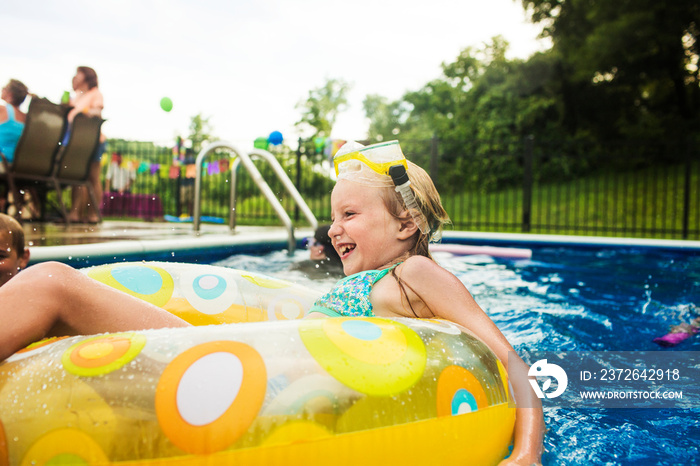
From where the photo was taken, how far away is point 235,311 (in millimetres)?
2158

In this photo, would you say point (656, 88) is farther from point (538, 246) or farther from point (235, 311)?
point (235, 311)

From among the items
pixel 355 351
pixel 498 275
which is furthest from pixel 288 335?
pixel 498 275

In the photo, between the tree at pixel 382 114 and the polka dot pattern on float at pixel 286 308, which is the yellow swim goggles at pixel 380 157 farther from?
the tree at pixel 382 114

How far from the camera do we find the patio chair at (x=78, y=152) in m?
5.62

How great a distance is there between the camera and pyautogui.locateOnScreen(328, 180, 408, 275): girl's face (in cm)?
179

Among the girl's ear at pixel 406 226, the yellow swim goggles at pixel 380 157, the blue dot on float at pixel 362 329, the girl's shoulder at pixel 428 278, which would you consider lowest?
the blue dot on float at pixel 362 329

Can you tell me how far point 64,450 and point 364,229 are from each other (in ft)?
3.32

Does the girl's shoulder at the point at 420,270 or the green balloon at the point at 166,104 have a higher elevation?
the green balloon at the point at 166,104

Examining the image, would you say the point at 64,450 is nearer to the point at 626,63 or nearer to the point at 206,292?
the point at 206,292

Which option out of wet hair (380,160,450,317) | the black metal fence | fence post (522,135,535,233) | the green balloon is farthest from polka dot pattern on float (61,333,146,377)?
fence post (522,135,535,233)

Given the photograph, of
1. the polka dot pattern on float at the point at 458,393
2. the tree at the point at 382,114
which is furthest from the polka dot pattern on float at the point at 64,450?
the tree at the point at 382,114

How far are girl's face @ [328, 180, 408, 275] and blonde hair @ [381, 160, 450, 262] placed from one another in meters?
0.03

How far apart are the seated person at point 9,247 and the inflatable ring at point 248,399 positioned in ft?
2.60

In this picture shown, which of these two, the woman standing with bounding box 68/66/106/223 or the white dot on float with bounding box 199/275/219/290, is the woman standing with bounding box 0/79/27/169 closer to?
the woman standing with bounding box 68/66/106/223
